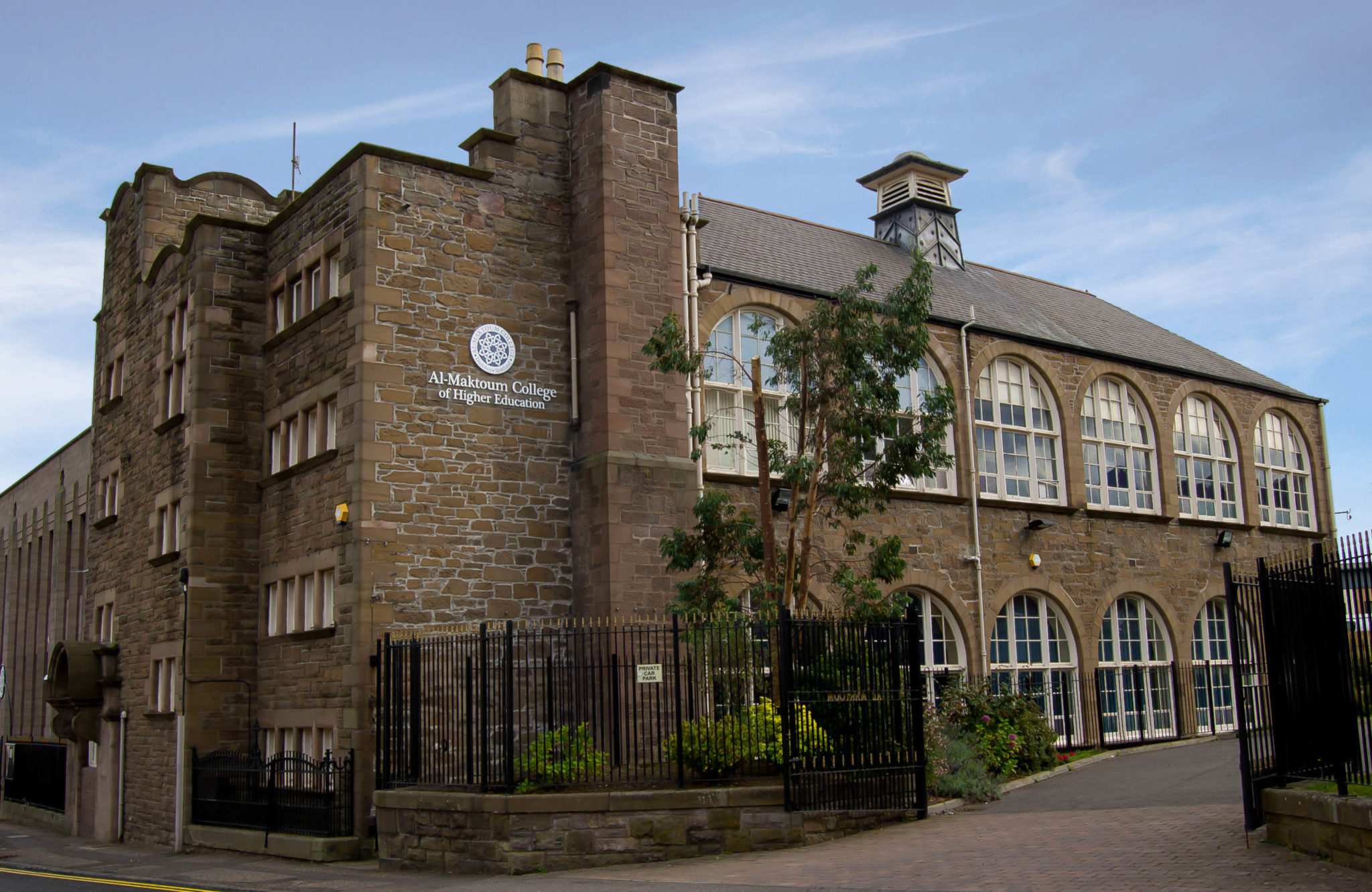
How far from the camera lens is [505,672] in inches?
517

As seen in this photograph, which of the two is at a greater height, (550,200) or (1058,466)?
(550,200)

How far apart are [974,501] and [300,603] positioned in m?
11.5

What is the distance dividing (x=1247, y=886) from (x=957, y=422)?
1409cm

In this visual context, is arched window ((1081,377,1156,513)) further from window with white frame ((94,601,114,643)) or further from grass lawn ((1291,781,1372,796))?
window with white frame ((94,601,114,643))

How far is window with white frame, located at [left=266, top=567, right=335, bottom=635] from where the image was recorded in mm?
17234

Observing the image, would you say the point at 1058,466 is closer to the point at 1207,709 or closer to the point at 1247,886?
the point at 1207,709

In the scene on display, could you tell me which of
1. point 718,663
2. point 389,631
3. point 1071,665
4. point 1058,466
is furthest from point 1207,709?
point 389,631

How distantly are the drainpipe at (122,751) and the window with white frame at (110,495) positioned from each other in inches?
163

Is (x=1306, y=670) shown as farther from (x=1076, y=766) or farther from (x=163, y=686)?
(x=163, y=686)

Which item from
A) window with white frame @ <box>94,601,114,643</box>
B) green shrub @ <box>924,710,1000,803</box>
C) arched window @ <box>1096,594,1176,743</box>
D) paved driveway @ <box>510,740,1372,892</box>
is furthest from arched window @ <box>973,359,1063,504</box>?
window with white frame @ <box>94,601,114,643</box>

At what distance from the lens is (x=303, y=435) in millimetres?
18625

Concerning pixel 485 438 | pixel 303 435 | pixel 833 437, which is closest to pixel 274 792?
pixel 303 435

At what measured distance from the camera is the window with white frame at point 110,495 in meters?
24.8

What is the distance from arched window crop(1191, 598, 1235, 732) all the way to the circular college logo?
15.8 metres
